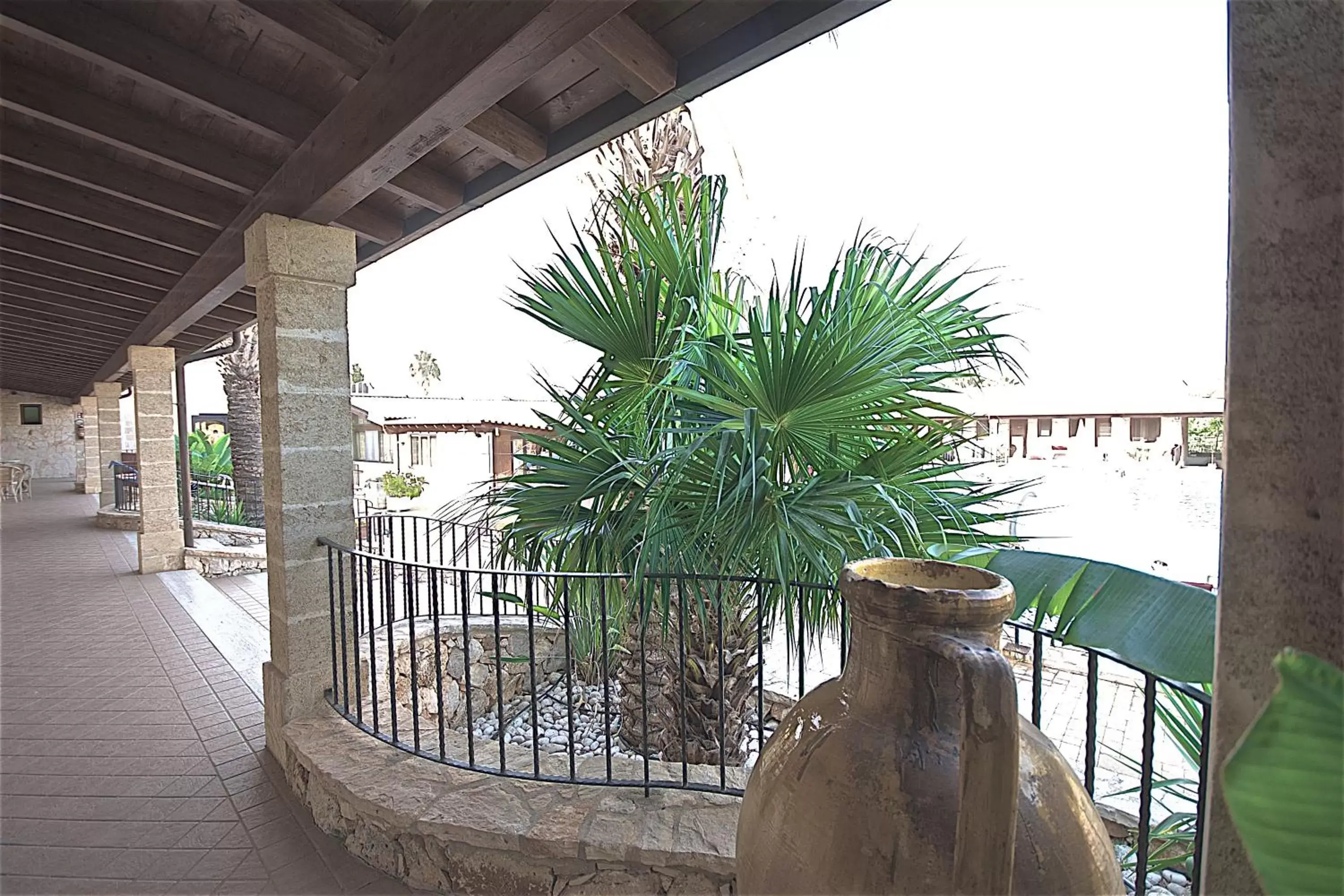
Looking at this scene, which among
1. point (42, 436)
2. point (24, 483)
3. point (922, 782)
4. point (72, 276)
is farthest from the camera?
point (42, 436)

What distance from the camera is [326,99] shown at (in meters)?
2.19

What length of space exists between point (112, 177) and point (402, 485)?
384 inches

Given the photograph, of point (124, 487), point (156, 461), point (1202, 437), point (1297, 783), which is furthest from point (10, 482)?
point (1202, 437)

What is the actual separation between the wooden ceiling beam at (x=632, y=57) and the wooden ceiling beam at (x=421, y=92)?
0.12 m

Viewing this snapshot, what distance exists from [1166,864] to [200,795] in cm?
334

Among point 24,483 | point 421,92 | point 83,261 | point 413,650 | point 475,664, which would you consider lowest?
point 475,664

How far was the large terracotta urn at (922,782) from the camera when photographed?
0.57 m

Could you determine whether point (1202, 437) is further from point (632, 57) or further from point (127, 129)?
point (127, 129)

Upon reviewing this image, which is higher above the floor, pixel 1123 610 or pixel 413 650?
pixel 1123 610

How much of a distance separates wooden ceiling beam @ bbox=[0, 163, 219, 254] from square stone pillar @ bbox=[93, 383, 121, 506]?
28.1 feet

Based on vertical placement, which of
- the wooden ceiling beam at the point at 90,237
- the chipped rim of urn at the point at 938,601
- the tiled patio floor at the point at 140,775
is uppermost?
the wooden ceiling beam at the point at 90,237

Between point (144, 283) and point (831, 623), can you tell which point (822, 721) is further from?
point (144, 283)

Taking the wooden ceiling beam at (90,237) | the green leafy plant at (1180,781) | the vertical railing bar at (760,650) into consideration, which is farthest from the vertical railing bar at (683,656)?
the wooden ceiling beam at (90,237)

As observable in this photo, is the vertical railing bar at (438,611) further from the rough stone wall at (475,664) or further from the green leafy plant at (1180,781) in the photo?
the green leafy plant at (1180,781)
